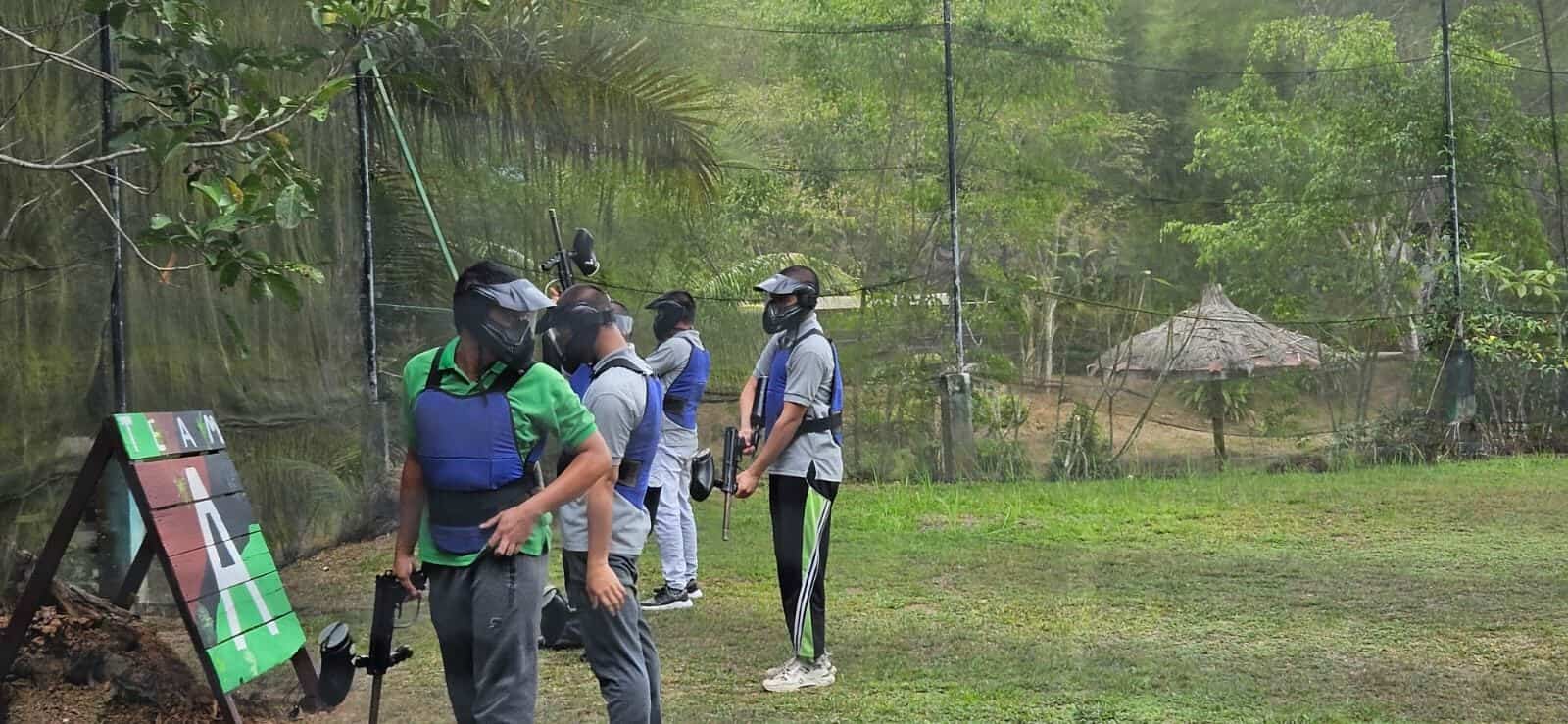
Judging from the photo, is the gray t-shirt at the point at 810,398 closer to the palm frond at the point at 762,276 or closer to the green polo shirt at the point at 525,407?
the green polo shirt at the point at 525,407

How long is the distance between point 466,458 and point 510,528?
223 millimetres

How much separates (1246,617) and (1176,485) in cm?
675

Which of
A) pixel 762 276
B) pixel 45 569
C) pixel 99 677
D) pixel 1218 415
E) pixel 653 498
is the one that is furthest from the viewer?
pixel 1218 415

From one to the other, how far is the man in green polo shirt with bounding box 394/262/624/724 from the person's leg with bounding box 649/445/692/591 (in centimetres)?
366

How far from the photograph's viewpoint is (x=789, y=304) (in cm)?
614

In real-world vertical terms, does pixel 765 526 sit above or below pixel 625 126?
below

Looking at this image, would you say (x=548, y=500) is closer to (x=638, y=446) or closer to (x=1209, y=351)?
(x=638, y=446)

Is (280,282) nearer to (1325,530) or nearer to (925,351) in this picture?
(1325,530)

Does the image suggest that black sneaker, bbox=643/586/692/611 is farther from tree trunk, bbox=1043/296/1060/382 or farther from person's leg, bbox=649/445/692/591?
tree trunk, bbox=1043/296/1060/382

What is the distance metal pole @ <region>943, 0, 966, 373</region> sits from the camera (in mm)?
14867

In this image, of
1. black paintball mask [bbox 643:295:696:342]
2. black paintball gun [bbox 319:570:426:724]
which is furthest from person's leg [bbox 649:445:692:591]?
black paintball gun [bbox 319:570:426:724]

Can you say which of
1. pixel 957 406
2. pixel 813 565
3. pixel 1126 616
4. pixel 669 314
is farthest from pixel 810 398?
pixel 957 406

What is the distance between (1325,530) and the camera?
35.9 ft

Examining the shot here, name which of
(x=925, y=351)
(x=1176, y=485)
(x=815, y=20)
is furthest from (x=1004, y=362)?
(x=815, y=20)
